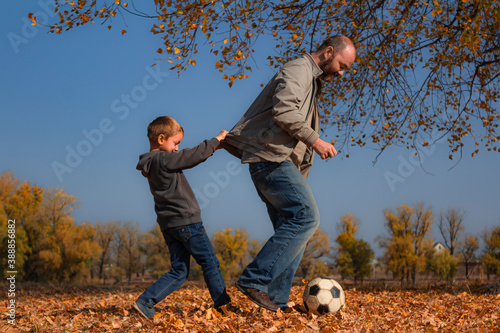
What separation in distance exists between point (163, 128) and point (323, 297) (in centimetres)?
233

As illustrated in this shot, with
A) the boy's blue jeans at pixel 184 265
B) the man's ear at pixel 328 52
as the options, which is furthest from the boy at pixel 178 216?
the man's ear at pixel 328 52

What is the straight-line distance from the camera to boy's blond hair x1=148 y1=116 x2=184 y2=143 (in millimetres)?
4418

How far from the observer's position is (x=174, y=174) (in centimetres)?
418

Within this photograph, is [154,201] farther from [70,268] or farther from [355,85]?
[70,268]

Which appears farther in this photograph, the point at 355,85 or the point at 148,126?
the point at 355,85

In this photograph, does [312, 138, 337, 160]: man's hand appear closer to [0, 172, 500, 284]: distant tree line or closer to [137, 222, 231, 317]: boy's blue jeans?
[137, 222, 231, 317]: boy's blue jeans

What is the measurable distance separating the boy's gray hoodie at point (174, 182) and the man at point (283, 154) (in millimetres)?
340

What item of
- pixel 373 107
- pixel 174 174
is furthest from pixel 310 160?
pixel 373 107

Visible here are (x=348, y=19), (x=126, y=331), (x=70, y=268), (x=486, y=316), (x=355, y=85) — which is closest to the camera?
(x=126, y=331)

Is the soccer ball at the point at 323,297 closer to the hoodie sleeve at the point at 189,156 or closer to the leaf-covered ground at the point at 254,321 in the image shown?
the leaf-covered ground at the point at 254,321

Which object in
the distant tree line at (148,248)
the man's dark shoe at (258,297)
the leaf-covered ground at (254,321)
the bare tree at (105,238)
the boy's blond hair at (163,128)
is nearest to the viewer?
the leaf-covered ground at (254,321)

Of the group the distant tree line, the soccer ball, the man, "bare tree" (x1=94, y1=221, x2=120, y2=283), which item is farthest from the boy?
"bare tree" (x1=94, y1=221, x2=120, y2=283)

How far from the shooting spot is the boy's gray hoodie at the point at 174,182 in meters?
4.11

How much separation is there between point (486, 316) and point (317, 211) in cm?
228
